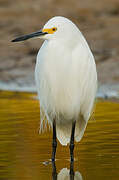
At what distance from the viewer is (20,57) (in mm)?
13164

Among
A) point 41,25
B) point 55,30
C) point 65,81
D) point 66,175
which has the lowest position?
point 41,25

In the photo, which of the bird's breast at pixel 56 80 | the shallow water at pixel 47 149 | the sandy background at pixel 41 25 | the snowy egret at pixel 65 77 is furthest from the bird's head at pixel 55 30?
the sandy background at pixel 41 25

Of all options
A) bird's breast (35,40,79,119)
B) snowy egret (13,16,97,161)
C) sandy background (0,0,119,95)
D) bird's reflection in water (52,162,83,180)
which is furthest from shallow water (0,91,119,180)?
sandy background (0,0,119,95)

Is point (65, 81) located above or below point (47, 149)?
above

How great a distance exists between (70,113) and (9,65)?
6472mm

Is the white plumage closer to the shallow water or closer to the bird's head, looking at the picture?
the bird's head

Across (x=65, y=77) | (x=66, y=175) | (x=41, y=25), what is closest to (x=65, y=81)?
(x=65, y=77)

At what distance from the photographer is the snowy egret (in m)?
6.11

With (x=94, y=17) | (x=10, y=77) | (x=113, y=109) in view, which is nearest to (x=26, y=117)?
(x=113, y=109)

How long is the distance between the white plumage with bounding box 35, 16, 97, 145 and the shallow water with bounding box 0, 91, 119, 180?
0.30m

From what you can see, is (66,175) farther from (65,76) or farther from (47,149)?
(47,149)

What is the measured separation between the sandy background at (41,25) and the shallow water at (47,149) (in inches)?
102

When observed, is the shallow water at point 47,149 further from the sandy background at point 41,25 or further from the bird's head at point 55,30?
the sandy background at point 41,25

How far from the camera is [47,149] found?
6.80 metres
